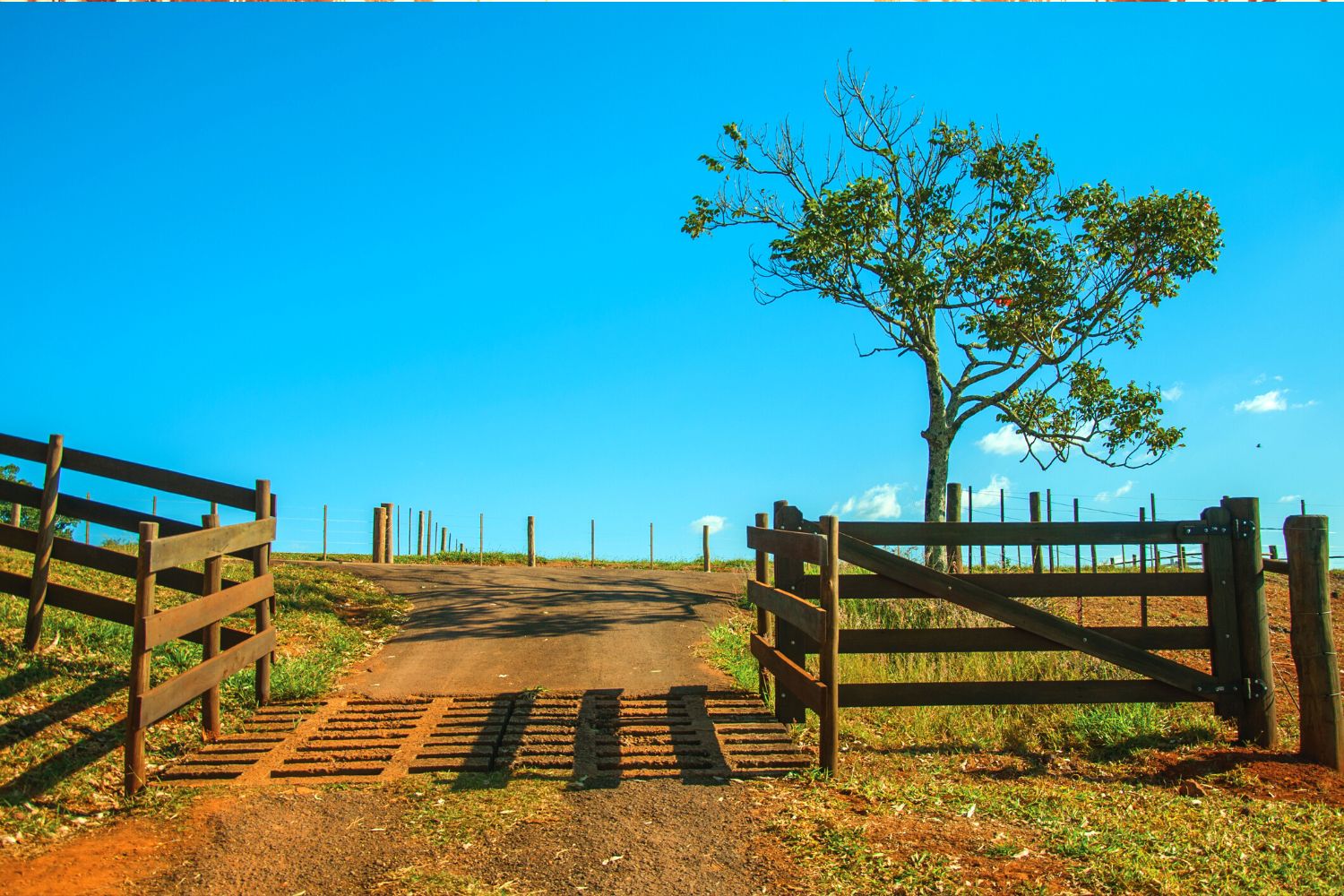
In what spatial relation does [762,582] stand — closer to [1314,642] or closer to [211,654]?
[1314,642]

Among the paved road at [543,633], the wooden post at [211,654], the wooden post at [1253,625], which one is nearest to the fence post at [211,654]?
the wooden post at [211,654]

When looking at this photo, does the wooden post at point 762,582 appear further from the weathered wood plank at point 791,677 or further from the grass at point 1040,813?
the grass at point 1040,813

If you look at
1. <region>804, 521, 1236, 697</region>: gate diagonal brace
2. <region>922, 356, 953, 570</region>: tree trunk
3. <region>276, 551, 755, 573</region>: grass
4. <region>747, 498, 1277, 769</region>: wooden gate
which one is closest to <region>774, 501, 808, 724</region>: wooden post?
<region>747, 498, 1277, 769</region>: wooden gate

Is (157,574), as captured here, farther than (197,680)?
Yes

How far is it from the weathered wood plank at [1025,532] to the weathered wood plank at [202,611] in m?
5.02

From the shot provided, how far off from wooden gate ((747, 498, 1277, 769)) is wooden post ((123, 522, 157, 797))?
4650 millimetres

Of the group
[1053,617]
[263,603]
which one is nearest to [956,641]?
[1053,617]

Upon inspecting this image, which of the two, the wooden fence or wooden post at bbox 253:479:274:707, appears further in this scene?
wooden post at bbox 253:479:274:707

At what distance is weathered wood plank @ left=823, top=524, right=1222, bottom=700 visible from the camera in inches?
305

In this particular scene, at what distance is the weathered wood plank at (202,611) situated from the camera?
6891 millimetres

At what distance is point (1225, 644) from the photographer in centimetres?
831

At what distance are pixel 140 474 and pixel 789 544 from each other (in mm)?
6017

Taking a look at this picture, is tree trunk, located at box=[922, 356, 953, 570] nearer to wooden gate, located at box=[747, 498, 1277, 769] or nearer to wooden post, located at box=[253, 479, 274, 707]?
wooden gate, located at box=[747, 498, 1277, 769]

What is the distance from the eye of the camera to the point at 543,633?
12.7 metres
